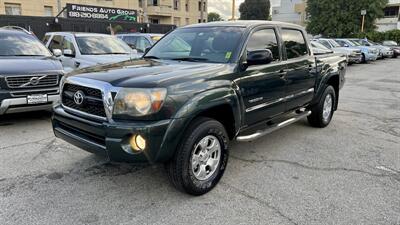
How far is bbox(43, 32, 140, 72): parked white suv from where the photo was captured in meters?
8.37

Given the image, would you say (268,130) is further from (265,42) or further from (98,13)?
(98,13)

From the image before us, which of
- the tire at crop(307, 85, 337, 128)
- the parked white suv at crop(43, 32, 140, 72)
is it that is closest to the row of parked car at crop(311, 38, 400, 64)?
the parked white suv at crop(43, 32, 140, 72)

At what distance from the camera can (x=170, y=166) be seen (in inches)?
130

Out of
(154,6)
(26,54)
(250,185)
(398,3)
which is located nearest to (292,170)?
(250,185)

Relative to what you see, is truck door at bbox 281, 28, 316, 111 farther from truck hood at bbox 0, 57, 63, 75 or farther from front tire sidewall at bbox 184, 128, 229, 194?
truck hood at bbox 0, 57, 63, 75

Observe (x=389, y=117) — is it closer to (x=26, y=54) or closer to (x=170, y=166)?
(x=170, y=166)

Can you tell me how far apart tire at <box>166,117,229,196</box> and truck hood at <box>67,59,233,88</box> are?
0.47 metres

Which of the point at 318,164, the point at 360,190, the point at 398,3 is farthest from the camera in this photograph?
the point at 398,3

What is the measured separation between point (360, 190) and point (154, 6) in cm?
4166

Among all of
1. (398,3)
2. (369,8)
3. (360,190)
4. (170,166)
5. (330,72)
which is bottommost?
(360,190)

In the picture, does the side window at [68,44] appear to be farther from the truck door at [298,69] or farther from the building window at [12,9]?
the building window at [12,9]

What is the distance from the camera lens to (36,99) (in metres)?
5.80

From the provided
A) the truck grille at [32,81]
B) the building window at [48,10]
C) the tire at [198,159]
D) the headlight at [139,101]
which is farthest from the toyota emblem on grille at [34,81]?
the building window at [48,10]

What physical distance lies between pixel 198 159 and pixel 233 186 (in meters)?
0.57
